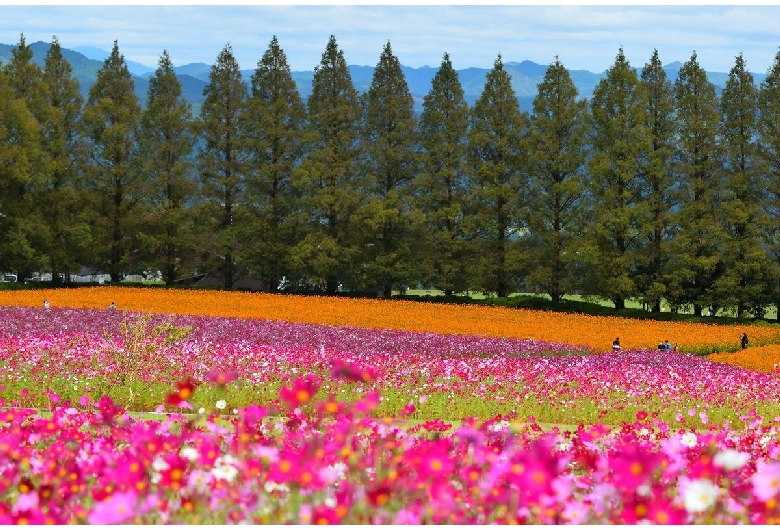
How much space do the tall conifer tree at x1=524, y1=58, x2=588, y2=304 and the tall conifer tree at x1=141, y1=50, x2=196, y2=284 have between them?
1843 centimetres

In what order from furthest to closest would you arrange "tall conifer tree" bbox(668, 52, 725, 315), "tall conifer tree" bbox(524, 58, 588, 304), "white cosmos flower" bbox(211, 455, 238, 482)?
"tall conifer tree" bbox(524, 58, 588, 304) → "tall conifer tree" bbox(668, 52, 725, 315) → "white cosmos flower" bbox(211, 455, 238, 482)

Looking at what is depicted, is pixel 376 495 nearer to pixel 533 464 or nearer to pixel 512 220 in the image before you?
pixel 533 464

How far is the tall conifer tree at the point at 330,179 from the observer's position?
155 feet

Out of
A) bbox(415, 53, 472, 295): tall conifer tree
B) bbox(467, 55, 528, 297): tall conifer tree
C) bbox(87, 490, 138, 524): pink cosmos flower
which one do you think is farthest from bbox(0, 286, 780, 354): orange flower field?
bbox(87, 490, 138, 524): pink cosmos flower

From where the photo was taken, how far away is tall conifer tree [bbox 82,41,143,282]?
50375mm

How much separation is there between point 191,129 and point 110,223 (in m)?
6.78

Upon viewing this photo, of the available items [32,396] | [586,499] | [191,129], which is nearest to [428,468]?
[586,499]

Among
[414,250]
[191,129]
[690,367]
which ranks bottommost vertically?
[690,367]

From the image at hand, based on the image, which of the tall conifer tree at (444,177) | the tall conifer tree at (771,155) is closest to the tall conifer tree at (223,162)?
the tall conifer tree at (444,177)

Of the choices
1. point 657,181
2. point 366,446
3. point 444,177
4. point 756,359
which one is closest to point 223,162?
point 444,177

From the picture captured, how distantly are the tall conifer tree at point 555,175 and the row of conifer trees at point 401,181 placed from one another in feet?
0.37

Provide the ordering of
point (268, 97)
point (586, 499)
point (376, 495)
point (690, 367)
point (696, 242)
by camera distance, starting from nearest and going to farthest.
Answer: point (376, 495) < point (586, 499) < point (690, 367) < point (696, 242) < point (268, 97)

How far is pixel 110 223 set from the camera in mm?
50281

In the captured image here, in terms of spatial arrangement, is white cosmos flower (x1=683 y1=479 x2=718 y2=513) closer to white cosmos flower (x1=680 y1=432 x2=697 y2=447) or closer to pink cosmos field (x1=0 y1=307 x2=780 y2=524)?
pink cosmos field (x1=0 y1=307 x2=780 y2=524)
